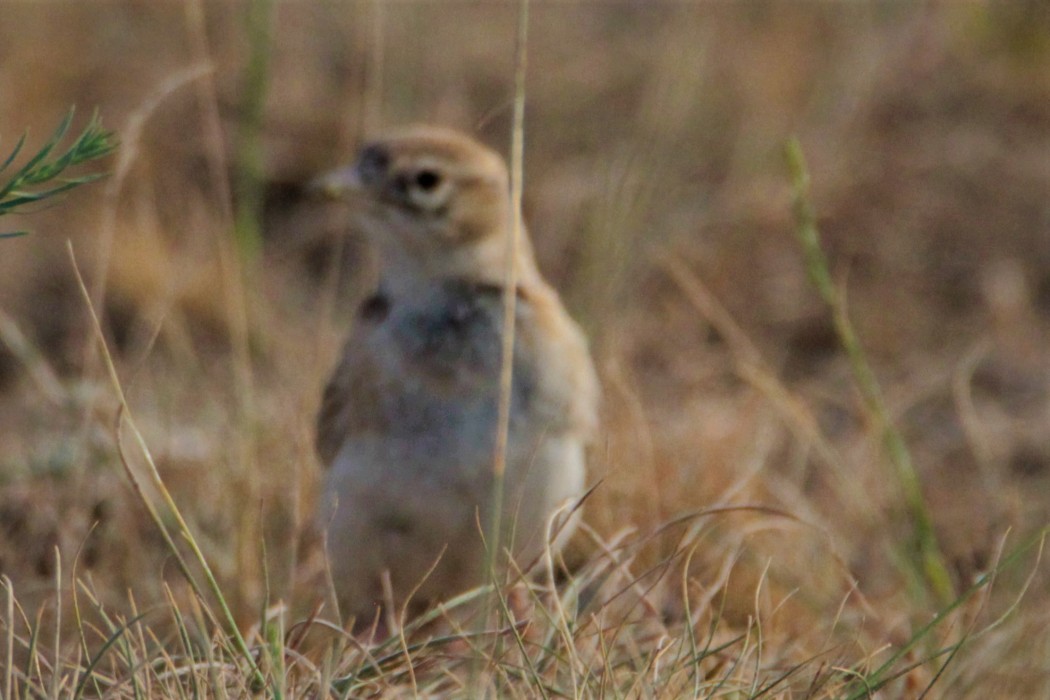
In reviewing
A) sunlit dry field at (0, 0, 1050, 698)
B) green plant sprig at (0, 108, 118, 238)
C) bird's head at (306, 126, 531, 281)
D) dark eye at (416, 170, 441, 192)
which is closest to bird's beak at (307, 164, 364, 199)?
bird's head at (306, 126, 531, 281)

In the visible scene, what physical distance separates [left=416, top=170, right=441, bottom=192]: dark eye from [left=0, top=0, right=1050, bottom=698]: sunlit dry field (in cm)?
31

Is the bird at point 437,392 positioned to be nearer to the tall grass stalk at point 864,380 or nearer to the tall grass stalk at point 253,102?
the tall grass stalk at point 253,102

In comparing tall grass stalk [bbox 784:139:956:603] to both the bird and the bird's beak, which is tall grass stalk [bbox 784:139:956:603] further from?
the bird's beak

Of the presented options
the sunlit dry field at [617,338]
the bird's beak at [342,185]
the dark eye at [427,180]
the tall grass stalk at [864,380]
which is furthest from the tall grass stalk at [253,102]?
the tall grass stalk at [864,380]

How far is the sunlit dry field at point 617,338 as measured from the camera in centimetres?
271

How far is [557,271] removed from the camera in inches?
234

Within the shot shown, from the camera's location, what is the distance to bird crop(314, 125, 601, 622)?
3406mm

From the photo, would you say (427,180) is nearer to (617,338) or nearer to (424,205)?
(424,205)

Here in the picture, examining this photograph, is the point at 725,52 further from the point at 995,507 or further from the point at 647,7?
the point at 995,507

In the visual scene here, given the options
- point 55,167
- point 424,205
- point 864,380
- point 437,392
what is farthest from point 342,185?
point 55,167

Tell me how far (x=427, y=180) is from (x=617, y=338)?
1.31 metres

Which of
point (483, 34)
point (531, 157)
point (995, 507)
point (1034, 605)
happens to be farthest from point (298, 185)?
point (1034, 605)

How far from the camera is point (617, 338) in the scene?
191 inches

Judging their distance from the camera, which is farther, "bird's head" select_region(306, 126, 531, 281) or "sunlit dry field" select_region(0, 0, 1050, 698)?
"bird's head" select_region(306, 126, 531, 281)
